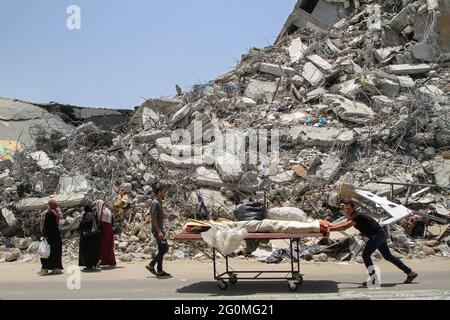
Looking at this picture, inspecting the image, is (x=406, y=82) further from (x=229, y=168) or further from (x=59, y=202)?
(x=59, y=202)

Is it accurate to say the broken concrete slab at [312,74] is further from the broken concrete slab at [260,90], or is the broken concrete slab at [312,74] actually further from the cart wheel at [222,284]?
the cart wheel at [222,284]

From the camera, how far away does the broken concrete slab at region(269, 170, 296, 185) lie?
11594 millimetres

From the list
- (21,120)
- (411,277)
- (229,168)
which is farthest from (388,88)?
(21,120)

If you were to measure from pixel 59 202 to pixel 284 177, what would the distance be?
4.92 metres

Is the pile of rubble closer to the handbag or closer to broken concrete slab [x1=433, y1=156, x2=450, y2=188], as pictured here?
broken concrete slab [x1=433, y1=156, x2=450, y2=188]

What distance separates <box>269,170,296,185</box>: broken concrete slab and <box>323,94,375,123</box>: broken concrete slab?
246 centimetres

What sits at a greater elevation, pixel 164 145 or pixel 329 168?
pixel 164 145

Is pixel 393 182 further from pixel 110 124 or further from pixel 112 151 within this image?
pixel 110 124

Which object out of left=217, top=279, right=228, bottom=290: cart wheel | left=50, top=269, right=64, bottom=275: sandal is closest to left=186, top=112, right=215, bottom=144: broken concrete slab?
left=50, top=269, right=64, bottom=275: sandal

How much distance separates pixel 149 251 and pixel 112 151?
402cm

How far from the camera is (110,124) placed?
1703cm

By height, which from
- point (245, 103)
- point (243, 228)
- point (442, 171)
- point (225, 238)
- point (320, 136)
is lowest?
point (225, 238)

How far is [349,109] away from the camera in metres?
13.3

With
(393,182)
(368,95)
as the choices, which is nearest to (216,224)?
(393,182)
